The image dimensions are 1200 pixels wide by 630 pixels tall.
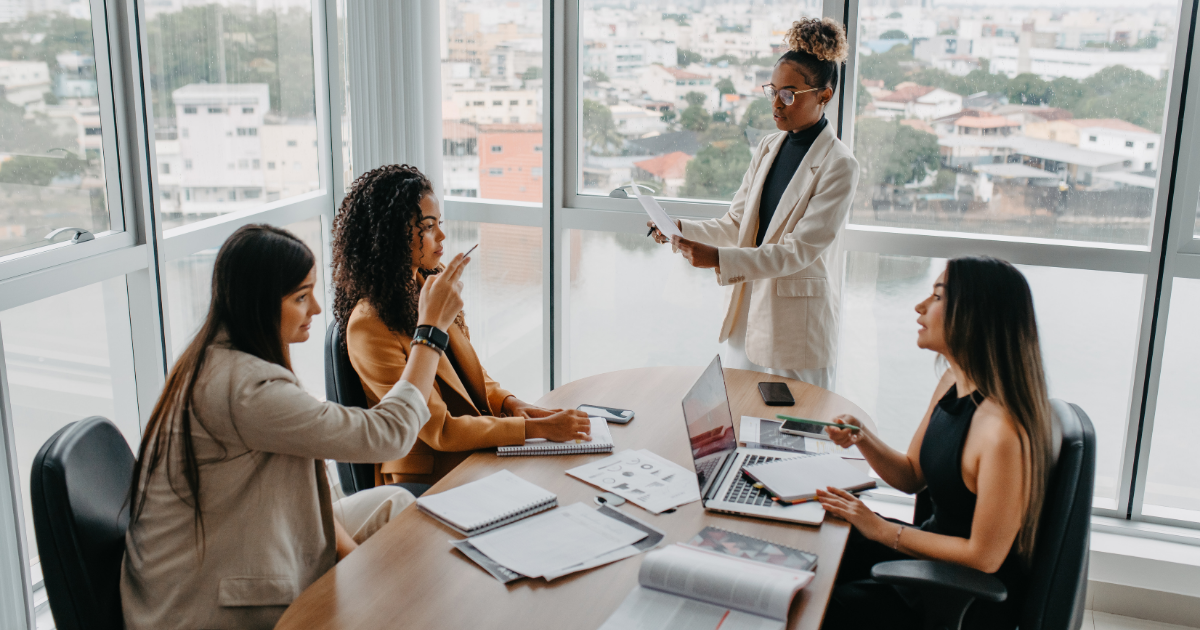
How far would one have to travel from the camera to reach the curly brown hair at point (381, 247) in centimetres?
222

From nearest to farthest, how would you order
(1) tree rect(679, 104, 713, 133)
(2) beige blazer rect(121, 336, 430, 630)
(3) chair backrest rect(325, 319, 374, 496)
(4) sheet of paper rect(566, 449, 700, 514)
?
(2) beige blazer rect(121, 336, 430, 630) → (4) sheet of paper rect(566, 449, 700, 514) → (3) chair backrest rect(325, 319, 374, 496) → (1) tree rect(679, 104, 713, 133)

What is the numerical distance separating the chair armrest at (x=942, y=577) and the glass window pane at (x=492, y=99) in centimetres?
248

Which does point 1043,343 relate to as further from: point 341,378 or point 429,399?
point 341,378

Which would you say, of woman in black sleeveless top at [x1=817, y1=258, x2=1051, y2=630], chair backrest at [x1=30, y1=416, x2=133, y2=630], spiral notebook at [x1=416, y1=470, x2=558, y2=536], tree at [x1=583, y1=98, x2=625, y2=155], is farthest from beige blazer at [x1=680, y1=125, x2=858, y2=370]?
chair backrest at [x1=30, y1=416, x2=133, y2=630]

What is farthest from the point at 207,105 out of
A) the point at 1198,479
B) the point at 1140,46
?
the point at 1198,479

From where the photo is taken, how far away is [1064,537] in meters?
1.64

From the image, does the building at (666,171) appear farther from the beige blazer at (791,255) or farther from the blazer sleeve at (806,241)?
the blazer sleeve at (806,241)

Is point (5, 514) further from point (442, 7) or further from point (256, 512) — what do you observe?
point (442, 7)

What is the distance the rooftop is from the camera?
355 centimetres

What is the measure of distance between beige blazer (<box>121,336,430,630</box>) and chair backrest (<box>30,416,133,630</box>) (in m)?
0.04

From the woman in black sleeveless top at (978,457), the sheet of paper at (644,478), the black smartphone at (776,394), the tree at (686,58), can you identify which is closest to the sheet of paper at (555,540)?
the sheet of paper at (644,478)

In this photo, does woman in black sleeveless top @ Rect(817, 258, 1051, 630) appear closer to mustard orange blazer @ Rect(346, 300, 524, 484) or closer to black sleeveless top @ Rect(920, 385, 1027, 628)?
black sleeveless top @ Rect(920, 385, 1027, 628)

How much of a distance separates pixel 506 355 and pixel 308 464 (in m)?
2.32

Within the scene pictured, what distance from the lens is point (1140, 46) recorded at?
2.94m
